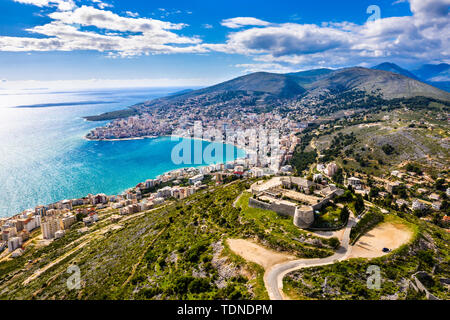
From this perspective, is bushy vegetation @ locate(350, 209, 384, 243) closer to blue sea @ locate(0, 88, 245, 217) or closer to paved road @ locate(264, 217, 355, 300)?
paved road @ locate(264, 217, 355, 300)

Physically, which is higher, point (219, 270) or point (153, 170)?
point (219, 270)

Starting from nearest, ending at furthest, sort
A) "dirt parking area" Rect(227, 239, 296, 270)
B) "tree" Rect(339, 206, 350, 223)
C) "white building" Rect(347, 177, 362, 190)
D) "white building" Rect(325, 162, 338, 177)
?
1. "dirt parking area" Rect(227, 239, 296, 270)
2. "tree" Rect(339, 206, 350, 223)
3. "white building" Rect(347, 177, 362, 190)
4. "white building" Rect(325, 162, 338, 177)

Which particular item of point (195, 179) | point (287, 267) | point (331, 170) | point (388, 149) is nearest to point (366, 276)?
point (287, 267)

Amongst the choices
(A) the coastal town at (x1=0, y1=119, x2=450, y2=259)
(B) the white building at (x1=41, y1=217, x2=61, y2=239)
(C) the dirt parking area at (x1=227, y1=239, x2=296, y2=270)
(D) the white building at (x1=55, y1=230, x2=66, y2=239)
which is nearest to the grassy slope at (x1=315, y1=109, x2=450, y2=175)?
(A) the coastal town at (x1=0, y1=119, x2=450, y2=259)

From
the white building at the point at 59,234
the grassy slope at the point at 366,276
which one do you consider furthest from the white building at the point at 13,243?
the grassy slope at the point at 366,276

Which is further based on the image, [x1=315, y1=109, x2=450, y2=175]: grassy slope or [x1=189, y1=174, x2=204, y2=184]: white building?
[x1=189, y1=174, x2=204, y2=184]: white building

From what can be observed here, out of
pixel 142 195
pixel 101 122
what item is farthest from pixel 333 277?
pixel 101 122
